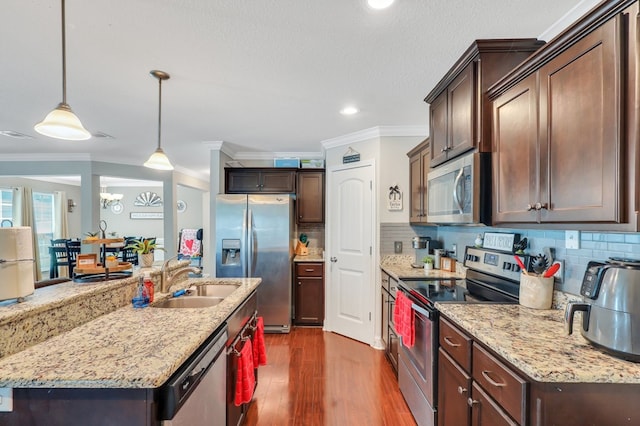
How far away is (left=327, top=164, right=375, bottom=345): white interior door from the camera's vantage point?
3.45 meters

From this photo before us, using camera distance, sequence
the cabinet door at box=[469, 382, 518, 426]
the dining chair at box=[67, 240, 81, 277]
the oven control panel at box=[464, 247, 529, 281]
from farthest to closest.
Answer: the dining chair at box=[67, 240, 81, 277] → the oven control panel at box=[464, 247, 529, 281] → the cabinet door at box=[469, 382, 518, 426]

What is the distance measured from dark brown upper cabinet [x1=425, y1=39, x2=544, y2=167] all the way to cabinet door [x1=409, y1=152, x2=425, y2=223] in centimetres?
98

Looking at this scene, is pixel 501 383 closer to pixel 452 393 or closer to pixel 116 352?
pixel 452 393

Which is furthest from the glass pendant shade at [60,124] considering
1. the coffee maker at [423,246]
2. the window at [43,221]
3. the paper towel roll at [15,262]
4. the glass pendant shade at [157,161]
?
the window at [43,221]

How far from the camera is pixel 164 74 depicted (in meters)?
2.15

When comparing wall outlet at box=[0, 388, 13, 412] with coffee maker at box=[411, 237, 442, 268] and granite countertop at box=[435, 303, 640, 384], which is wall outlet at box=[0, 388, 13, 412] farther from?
coffee maker at box=[411, 237, 442, 268]

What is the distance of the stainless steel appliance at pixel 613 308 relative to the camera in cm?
102

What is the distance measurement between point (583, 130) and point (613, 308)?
675 millimetres

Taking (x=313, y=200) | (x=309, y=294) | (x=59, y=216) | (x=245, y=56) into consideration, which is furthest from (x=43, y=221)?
(x=245, y=56)

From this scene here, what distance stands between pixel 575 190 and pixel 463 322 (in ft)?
2.49

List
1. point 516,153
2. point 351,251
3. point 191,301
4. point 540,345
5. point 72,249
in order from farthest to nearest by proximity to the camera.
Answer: point 72,249, point 351,251, point 191,301, point 516,153, point 540,345

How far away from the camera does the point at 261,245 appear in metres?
3.89

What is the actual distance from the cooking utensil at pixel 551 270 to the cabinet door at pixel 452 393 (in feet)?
2.26

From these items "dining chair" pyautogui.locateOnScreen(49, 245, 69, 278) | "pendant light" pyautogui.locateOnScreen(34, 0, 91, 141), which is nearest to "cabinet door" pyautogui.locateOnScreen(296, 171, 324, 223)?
"pendant light" pyautogui.locateOnScreen(34, 0, 91, 141)
